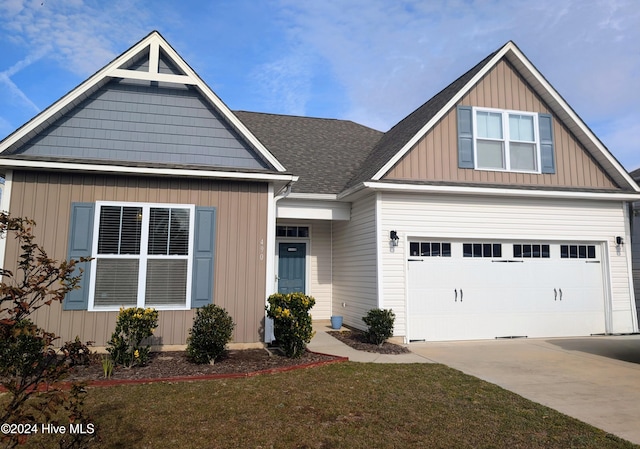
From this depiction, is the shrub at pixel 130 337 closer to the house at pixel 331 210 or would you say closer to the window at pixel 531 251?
the house at pixel 331 210

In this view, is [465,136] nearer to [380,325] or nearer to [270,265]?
[380,325]

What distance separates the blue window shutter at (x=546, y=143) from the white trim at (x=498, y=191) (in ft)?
2.50

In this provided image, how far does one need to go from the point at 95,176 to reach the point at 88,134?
864 millimetres

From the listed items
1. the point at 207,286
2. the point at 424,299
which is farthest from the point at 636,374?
the point at 207,286

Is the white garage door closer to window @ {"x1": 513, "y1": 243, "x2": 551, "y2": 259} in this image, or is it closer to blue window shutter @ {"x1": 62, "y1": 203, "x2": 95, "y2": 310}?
window @ {"x1": 513, "y1": 243, "x2": 551, "y2": 259}

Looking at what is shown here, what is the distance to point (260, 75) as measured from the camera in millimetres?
12414

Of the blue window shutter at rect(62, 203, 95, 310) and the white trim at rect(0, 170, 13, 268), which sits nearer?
the white trim at rect(0, 170, 13, 268)

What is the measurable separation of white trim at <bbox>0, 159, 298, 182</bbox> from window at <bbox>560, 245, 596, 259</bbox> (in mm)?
7601

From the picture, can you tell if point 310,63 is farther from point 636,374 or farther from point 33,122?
point 636,374

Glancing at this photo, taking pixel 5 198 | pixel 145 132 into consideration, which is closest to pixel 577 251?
pixel 145 132

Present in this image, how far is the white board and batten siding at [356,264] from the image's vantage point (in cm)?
1020

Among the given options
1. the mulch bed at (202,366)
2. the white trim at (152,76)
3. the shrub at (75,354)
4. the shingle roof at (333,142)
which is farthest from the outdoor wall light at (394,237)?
the shrub at (75,354)

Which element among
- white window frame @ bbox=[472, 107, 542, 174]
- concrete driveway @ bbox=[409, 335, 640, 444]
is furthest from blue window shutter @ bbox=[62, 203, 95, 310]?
white window frame @ bbox=[472, 107, 542, 174]

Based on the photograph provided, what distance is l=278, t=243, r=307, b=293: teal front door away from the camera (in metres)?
12.3
